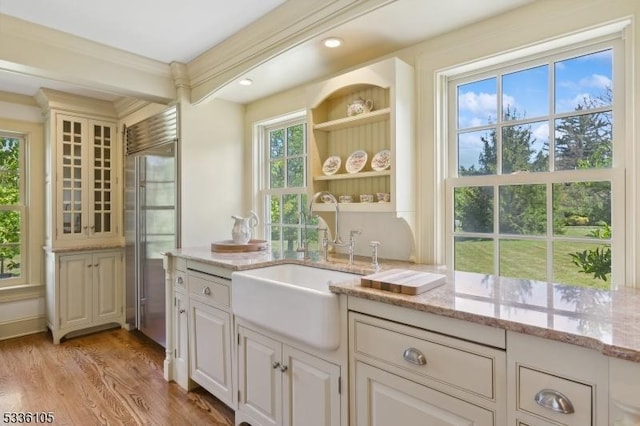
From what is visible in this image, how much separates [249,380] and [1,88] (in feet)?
11.6

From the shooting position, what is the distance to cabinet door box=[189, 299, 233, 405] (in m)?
2.10

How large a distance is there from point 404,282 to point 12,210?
13.1 ft

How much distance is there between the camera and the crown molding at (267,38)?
1.83m

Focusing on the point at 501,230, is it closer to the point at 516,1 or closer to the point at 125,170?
the point at 516,1

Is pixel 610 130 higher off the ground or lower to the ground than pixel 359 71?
lower

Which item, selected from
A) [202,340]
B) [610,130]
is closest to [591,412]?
[610,130]

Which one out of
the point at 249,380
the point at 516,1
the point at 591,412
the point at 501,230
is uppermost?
the point at 516,1

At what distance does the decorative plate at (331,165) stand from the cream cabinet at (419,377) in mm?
1187

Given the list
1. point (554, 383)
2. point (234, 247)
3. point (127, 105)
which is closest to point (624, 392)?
point (554, 383)

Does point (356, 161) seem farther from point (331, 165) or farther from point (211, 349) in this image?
point (211, 349)

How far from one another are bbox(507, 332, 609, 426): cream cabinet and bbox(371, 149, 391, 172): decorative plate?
1276 millimetres

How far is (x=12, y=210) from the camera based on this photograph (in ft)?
11.7

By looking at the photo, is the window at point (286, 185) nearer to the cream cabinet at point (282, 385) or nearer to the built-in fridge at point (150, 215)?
the built-in fridge at point (150, 215)

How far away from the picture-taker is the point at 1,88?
331 cm
